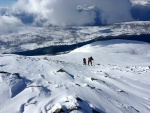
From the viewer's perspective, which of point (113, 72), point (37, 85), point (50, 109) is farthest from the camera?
point (113, 72)

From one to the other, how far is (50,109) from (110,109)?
4.37 m

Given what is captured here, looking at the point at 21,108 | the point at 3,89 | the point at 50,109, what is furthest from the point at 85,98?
the point at 3,89

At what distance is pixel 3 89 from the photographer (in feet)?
69.1

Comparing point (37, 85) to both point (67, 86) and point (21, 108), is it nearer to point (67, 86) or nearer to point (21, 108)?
point (67, 86)

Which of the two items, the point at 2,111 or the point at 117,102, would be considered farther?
the point at 117,102

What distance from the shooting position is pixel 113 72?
36906 millimetres

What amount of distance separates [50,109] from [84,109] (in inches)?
87.9

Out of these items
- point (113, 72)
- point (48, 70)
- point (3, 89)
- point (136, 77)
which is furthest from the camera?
point (113, 72)

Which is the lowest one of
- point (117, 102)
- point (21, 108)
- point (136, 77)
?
point (136, 77)

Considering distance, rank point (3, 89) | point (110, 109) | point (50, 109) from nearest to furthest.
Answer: point (50, 109) → point (110, 109) → point (3, 89)

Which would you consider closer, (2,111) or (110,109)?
(2,111)

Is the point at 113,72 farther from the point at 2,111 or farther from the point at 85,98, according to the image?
the point at 2,111

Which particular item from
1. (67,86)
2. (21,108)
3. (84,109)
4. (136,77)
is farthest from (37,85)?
(136,77)

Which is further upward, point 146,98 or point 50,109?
point 50,109
